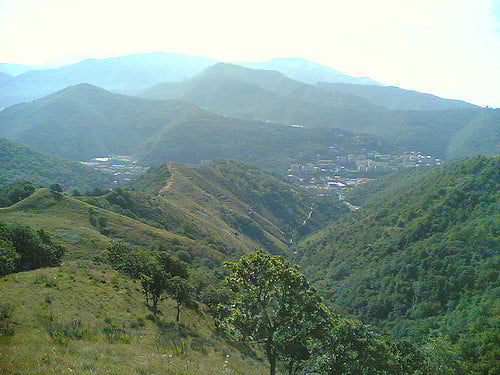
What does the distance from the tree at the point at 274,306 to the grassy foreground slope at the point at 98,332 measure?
12.9 feet

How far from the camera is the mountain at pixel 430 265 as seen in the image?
48094mm

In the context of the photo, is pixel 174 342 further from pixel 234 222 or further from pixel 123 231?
pixel 234 222

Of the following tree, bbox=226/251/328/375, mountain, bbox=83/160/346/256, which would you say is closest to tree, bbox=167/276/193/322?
tree, bbox=226/251/328/375

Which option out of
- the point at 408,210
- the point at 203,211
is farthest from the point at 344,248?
the point at 203,211

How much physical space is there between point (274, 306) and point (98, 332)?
1100 centimetres

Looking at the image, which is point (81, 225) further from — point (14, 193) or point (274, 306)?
point (274, 306)

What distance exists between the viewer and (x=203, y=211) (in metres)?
122

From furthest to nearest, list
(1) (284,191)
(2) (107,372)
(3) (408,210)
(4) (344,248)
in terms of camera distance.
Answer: (1) (284,191)
(4) (344,248)
(3) (408,210)
(2) (107,372)

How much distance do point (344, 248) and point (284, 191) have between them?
80314mm

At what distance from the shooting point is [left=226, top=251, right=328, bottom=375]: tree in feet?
54.4

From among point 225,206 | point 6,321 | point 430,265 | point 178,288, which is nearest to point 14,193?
point 178,288

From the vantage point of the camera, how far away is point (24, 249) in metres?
30.3

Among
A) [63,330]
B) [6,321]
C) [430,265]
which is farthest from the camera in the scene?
[430,265]

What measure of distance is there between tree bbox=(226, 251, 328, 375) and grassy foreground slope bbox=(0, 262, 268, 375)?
393 cm
